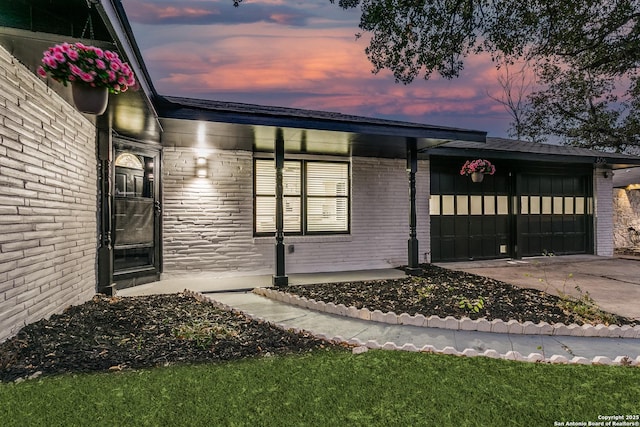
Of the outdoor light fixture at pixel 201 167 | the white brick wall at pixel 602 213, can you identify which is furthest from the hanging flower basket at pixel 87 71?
the white brick wall at pixel 602 213

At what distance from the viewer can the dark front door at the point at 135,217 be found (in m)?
5.59

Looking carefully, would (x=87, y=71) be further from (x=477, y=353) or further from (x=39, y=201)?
(x=477, y=353)

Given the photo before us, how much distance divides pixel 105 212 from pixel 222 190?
1.95 m

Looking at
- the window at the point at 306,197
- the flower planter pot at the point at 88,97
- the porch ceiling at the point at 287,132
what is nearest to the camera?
the flower planter pot at the point at 88,97

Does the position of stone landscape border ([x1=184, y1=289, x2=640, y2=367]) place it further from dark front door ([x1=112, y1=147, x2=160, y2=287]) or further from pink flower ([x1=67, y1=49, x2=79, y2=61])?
dark front door ([x1=112, y1=147, x2=160, y2=287])

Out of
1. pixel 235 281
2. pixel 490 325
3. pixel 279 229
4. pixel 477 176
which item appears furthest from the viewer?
pixel 477 176

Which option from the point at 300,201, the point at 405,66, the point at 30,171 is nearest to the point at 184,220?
the point at 300,201

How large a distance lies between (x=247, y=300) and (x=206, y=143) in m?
2.62

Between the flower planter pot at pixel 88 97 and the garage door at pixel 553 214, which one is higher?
the flower planter pot at pixel 88 97

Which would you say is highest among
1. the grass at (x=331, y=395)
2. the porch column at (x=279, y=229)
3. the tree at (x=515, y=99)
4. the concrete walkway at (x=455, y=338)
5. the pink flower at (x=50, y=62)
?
the tree at (x=515, y=99)

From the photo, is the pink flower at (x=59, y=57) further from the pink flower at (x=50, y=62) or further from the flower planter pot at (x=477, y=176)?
the flower planter pot at (x=477, y=176)

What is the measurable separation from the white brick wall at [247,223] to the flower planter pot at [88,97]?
3526 mm

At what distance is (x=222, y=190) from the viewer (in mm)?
6695

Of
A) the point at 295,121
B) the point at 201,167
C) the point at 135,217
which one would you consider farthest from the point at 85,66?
the point at 201,167
